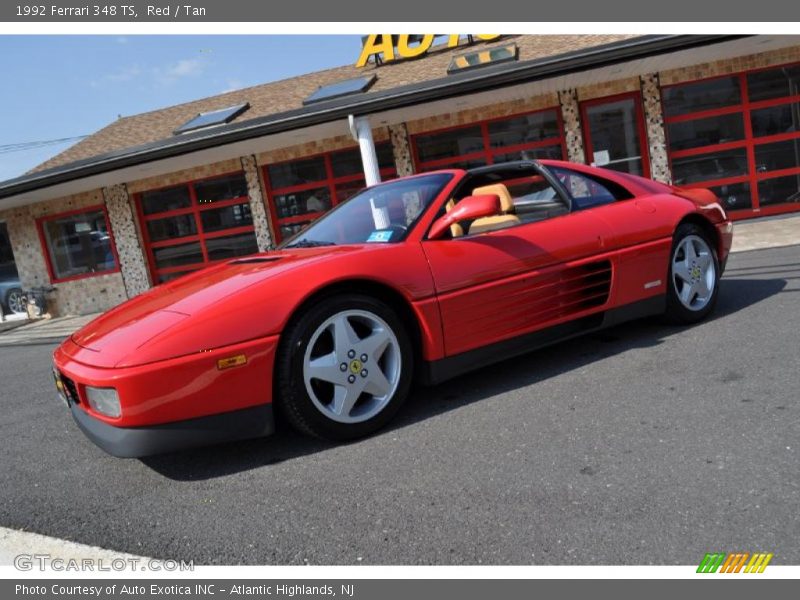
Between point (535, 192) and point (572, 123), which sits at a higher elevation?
point (572, 123)

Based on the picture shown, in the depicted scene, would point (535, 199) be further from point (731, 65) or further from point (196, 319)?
point (731, 65)

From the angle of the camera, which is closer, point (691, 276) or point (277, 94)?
point (691, 276)

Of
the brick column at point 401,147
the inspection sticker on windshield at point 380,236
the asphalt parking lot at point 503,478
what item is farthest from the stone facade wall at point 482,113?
the inspection sticker on windshield at point 380,236

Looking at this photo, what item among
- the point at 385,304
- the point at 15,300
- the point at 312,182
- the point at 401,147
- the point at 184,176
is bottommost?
the point at 15,300

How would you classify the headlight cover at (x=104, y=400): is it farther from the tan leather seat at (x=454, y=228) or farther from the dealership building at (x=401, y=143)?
the dealership building at (x=401, y=143)

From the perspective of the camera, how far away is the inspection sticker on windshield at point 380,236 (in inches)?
130

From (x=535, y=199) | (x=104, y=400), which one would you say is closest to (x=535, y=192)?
(x=535, y=199)

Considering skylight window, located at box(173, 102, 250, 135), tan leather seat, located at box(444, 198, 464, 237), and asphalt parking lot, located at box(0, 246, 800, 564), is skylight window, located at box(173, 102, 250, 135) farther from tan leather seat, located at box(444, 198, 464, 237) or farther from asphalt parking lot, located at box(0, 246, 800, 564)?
tan leather seat, located at box(444, 198, 464, 237)

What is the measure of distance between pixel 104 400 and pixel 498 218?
7.23 ft

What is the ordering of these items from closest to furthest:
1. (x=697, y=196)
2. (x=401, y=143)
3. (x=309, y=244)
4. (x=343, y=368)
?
1. (x=343, y=368)
2. (x=309, y=244)
3. (x=697, y=196)
4. (x=401, y=143)

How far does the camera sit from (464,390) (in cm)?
353

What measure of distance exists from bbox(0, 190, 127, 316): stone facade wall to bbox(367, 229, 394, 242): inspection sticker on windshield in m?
11.9

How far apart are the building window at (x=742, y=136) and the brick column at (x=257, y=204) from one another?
7776 millimetres
